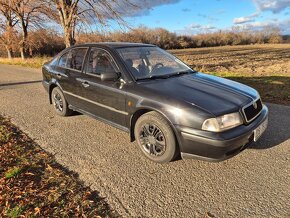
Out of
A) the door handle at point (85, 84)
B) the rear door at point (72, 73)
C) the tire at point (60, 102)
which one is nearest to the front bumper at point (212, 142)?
the door handle at point (85, 84)

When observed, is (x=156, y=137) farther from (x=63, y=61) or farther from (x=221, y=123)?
(x=63, y=61)

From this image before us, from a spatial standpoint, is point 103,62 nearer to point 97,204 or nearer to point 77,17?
point 97,204

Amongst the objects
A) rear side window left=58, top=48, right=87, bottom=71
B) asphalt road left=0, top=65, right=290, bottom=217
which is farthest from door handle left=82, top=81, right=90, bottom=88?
asphalt road left=0, top=65, right=290, bottom=217

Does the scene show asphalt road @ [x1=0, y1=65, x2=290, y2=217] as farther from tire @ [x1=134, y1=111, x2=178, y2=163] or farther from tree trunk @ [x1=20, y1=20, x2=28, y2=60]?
tree trunk @ [x1=20, y1=20, x2=28, y2=60]

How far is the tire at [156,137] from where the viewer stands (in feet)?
11.6

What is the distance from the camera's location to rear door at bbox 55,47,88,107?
199 inches

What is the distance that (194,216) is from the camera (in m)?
2.71

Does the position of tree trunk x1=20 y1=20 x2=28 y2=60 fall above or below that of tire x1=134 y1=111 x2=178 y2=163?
above

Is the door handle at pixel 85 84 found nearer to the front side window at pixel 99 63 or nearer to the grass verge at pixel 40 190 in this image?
the front side window at pixel 99 63

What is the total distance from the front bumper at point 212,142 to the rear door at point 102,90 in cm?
113

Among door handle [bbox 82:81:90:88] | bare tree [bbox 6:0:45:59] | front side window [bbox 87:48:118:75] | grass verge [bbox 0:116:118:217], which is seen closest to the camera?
grass verge [bbox 0:116:118:217]

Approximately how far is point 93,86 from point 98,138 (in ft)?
3.02

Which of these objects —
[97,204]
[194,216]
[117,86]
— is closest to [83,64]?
[117,86]

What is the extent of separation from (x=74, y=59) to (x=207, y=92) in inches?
113
